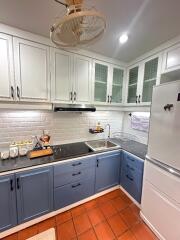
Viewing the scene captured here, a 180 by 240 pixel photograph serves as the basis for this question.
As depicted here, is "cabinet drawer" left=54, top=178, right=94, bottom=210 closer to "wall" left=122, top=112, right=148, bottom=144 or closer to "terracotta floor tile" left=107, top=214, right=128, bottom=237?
"terracotta floor tile" left=107, top=214, right=128, bottom=237

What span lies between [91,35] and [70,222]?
6.95 feet

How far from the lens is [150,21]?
1.24m

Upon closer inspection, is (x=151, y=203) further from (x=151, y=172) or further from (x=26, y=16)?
(x=26, y=16)

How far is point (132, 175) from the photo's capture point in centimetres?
190

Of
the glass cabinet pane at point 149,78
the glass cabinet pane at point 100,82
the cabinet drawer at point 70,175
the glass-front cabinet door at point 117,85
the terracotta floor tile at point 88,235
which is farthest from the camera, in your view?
the glass-front cabinet door at point 117,85

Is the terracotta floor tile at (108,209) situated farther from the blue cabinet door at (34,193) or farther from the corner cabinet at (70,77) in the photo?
the corner cabinet at (70,77)

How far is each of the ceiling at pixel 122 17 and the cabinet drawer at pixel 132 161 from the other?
164cm

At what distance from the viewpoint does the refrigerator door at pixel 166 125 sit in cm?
114

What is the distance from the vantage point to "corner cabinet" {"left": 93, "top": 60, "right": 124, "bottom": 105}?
207cm

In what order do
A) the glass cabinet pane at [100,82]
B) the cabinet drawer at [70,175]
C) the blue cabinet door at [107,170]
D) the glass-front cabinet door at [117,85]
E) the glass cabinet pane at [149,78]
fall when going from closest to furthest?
the cabinet drawer at [70,175] → the glass cabinet pane at [149,78] → the blue cabinet door at [107,170] → the glass cabinet pane at [100,82] → the glass-front cabinet door at [117,85]

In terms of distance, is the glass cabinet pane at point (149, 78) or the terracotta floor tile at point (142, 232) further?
the glass cabinet pane at point (149, 78)

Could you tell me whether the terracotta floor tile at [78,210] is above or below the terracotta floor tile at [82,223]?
above

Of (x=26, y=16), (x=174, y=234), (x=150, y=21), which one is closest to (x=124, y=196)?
(x=174, y=234)

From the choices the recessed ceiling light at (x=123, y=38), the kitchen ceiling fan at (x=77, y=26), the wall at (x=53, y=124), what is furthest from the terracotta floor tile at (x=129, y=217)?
the recessed ceiling light at (x=123, y=38)
